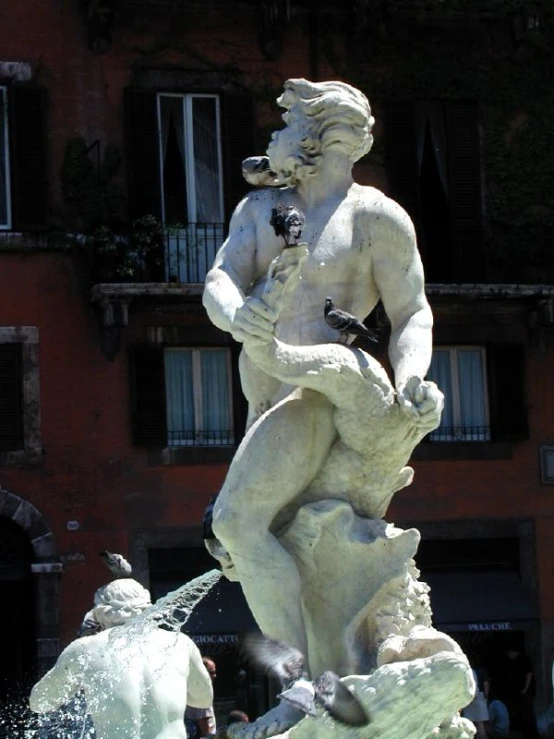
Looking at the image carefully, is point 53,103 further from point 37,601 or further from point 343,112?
point 343,112

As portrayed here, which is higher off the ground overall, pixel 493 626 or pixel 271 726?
pixel 271 726

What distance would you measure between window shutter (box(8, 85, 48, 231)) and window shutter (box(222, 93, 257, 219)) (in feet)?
8.52

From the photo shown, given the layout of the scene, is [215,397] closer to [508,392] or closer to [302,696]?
[508,392]

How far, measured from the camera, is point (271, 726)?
720 cm

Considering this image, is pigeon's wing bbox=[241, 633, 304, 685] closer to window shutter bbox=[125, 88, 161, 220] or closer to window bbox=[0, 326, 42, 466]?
window bbox=[0, 326, 42, 466]

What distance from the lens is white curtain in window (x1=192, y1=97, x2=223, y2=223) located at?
29734 millimetres

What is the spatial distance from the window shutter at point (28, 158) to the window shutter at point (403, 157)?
4962mm

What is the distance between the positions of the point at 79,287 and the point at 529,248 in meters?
6.45

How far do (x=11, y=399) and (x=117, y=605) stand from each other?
65.8 feet

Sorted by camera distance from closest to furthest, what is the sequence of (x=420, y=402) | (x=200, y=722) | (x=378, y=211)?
1. (x=420, y=402)
2. (x=378, y=211)
3. (x=200, y=722)

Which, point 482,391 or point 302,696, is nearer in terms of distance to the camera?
point 302,696

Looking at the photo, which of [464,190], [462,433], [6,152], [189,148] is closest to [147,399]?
[189,148]

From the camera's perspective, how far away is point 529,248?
99.7 ft

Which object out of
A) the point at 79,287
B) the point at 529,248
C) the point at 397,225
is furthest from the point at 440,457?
the point at 397,225
